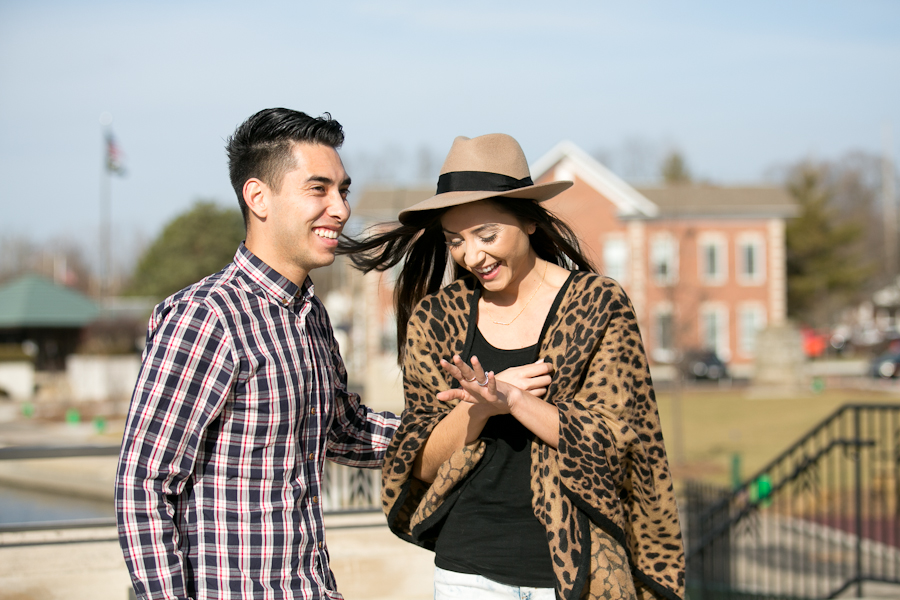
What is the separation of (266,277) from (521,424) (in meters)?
0.85

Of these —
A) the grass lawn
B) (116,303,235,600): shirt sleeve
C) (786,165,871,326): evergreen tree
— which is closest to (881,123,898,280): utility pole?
(786,165,871,326): evergreen tree

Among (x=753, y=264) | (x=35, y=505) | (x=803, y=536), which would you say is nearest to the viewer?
(x=35, y=505)

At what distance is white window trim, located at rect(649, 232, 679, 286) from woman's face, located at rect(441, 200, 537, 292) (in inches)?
811

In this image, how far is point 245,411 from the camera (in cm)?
210

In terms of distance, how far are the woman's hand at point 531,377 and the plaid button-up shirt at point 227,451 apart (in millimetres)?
542

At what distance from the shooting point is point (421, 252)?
2902 mm

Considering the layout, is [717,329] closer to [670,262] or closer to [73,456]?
[670,262]

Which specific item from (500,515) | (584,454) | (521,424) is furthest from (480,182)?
(500,515)

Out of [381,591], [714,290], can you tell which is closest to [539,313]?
[381,591]

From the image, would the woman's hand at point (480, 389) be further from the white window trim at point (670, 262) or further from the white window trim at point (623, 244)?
the white window trim at point (623, 244)

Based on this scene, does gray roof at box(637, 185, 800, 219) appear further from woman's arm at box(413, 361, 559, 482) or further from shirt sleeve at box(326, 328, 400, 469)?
woman's arm at box(413, 361, 559, 482)

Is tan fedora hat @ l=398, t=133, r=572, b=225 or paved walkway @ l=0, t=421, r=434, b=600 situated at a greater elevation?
tan fedora hat @ l=398, t=133, r=572, b=225

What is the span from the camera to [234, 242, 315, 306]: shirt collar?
2.27 m

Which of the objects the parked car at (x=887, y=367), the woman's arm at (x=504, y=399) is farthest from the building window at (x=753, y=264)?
the woman's arm at (x=504, y=399)
